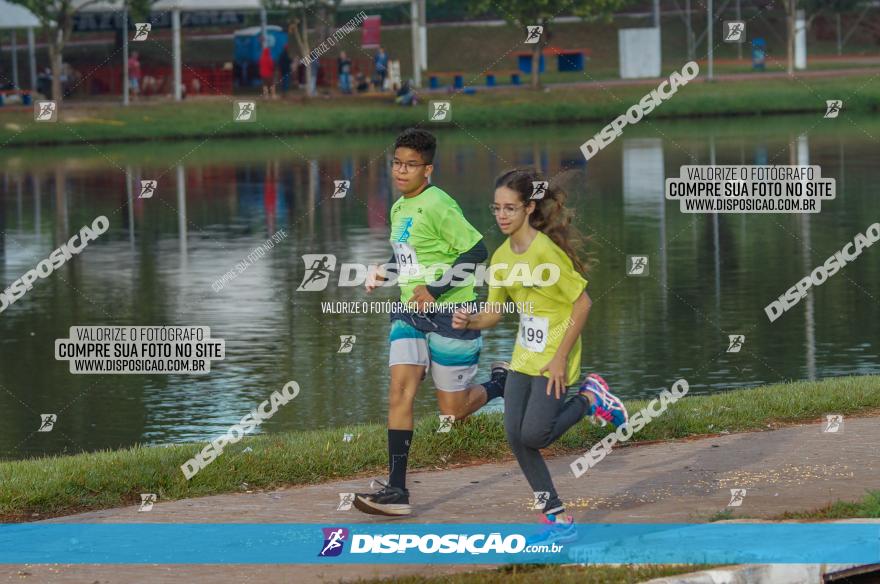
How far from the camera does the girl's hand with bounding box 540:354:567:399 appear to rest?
7484 mm

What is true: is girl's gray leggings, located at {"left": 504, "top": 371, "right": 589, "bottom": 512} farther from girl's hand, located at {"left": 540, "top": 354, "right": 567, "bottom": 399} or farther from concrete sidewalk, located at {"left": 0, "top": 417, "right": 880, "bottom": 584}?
concrete sidewalk, located at {"left": 0, "top": 417, "right": 880, "bottom": 584}

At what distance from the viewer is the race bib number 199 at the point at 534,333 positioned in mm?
7586

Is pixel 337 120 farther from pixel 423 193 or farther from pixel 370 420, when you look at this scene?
pixel 423 193

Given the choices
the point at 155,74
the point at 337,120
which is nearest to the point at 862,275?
the point at 337,120

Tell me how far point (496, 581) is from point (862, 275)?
12.8 m

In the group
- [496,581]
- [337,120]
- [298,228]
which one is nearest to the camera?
[496,581]

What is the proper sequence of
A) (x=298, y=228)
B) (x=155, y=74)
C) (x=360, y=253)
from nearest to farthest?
(x=360, y=253) < (x=298, y=228) < (x=155, y=74)

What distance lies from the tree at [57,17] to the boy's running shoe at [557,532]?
42152 millimetres

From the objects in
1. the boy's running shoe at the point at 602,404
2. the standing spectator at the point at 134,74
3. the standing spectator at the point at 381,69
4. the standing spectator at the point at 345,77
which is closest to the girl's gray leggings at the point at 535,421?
the boy's running shoe at the point at 602,404

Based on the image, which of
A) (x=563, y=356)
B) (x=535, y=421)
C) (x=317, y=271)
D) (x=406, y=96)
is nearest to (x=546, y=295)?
(x=563, y=356)

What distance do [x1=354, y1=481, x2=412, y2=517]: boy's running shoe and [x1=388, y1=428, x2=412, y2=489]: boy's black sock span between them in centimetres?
6

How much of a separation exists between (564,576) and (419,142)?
257 centimetres

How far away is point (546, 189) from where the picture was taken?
25.4ft

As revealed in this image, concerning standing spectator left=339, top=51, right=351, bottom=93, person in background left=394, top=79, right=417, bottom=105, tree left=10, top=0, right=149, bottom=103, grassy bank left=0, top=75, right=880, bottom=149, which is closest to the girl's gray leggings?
grassy bank left=0, top=75, right=880, bottom=149
